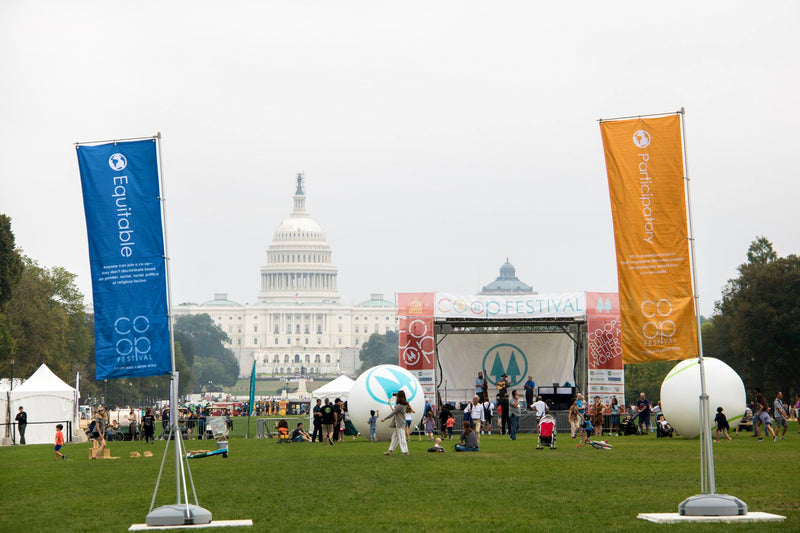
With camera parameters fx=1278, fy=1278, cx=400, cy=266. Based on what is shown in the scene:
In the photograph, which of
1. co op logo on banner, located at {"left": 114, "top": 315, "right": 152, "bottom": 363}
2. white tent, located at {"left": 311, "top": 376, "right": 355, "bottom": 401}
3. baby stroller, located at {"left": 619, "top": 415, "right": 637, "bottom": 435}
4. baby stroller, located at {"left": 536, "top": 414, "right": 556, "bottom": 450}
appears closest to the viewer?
co op logo on banner, located at {"left": 114, "top": 315, "right": 152, "bottom": 363}

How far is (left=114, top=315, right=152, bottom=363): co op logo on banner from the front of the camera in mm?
16531

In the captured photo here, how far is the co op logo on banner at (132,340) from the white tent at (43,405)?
30695mm

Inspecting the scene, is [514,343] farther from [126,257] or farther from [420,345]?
[126,257]

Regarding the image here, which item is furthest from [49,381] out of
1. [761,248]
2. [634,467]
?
[761,248]

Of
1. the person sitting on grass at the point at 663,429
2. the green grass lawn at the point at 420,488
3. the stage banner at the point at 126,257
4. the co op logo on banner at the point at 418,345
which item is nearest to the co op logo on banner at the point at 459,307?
the co op logo on banner at the point at 418,345

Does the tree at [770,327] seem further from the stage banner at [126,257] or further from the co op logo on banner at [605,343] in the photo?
the stage banner at [126,257]

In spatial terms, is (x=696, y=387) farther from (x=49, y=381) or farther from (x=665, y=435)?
(x=49, y=381)

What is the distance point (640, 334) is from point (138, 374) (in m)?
6.85

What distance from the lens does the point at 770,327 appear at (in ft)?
202

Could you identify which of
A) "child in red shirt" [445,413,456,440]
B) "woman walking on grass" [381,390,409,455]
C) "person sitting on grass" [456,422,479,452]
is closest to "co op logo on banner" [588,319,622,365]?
"child in red shirt" [445,413,456,440]

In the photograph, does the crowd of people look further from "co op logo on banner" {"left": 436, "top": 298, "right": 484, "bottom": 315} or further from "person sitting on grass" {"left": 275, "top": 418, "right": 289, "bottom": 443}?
"co op logo on banner" {"left": 436, "top": 298, "right": 484, "bottom": 315}

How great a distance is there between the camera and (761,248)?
8562 centimetres

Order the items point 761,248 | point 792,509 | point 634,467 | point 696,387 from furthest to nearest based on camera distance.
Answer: point 761,248 → point 696,387 → point 634,467 → point 792,509

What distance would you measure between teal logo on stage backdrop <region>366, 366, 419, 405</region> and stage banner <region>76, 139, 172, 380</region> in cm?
1939
